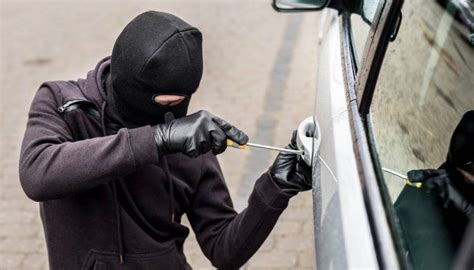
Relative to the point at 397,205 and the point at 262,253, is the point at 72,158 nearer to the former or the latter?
the point at 397,205

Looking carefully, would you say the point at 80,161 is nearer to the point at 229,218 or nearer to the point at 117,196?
the point at 117,196

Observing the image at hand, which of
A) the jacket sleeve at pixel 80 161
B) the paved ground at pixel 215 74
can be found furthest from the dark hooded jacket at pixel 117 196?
the paved ground at pixel 215 74

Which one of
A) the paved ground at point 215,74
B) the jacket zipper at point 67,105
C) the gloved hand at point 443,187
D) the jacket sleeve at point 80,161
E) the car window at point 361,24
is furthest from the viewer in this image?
the paved ground at point 215,74

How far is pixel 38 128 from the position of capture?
5.85ft

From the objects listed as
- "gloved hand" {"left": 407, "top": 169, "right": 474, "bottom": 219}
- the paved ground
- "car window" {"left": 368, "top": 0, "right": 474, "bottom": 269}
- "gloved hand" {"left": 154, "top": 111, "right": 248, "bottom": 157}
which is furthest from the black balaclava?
the paved ground

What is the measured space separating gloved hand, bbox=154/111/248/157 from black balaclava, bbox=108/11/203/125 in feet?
0.35

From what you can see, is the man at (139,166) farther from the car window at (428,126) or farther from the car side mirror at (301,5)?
the car side mirror at (301,5)

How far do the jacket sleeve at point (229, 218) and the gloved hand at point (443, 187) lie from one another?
0.37m

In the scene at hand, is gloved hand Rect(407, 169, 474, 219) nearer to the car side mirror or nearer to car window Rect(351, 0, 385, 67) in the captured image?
car window Rect(351, 0, 385, 67)

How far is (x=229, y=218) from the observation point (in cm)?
205

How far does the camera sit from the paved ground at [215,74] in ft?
12.0

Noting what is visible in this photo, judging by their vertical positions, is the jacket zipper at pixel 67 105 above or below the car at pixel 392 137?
below

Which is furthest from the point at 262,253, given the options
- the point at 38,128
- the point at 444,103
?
the point at 38,128

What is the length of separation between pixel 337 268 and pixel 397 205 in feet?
1.04
